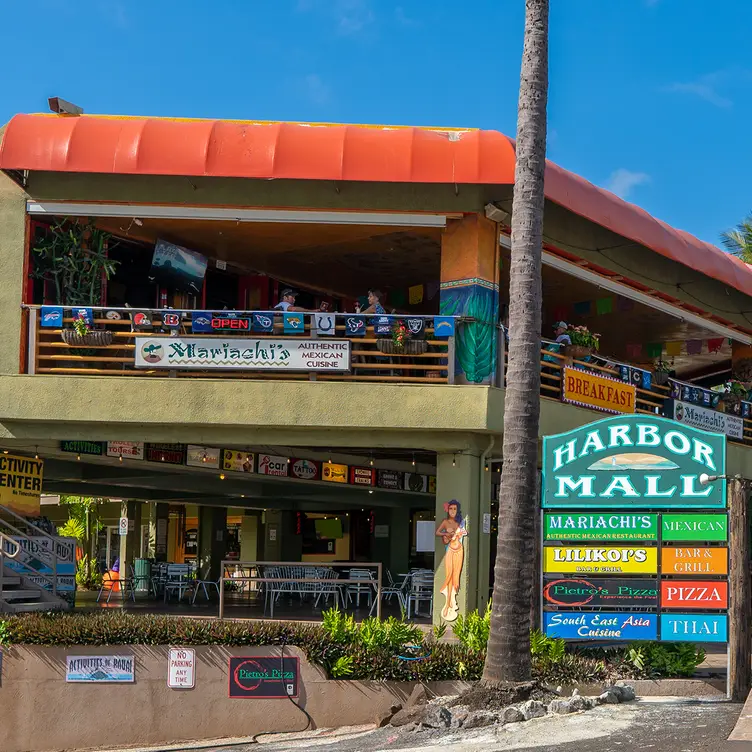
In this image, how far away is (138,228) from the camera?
1939 centimetres

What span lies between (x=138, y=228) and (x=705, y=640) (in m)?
12.0

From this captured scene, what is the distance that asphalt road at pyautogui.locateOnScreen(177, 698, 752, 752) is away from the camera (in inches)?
415

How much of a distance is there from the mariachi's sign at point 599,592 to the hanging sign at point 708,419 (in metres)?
8.81

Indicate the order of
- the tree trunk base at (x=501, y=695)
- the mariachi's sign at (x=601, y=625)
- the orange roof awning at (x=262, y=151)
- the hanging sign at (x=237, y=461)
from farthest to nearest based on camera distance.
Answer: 1. the hanging sign at (x=237, y=461)
2. the orange roof awning at (x=262, y=151)
3. the mariachi's sign at (x=601, y=625)
4. the tree trunk base at (x=501, y=695)

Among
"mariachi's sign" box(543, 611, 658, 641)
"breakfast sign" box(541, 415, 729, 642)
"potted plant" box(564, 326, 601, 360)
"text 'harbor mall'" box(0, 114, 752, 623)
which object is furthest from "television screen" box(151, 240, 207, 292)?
"mariachi's sign" box(543, 611, 658, 641)

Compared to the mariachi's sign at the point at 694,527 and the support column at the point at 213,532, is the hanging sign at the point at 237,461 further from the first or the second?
the support column at the point at 213,532

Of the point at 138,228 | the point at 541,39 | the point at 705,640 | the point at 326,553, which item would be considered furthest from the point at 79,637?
the point at 326,553

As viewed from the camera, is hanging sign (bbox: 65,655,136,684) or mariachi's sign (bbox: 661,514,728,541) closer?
mariachi's sign (bbox: 661,514,728,541)

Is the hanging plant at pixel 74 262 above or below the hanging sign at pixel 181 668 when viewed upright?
above

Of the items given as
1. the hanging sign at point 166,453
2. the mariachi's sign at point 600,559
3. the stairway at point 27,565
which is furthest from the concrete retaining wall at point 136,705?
the hanging sign at point 166,453

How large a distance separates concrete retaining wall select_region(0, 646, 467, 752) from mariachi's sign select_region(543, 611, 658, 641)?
132 inches

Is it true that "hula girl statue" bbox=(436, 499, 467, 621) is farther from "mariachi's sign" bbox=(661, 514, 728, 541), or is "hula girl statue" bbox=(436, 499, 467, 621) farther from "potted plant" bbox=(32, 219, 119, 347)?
"potted plant" bbox=(32, 219, 119, 347)

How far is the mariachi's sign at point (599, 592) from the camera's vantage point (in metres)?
13.7

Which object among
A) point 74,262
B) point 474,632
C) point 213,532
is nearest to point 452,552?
point 474,632
